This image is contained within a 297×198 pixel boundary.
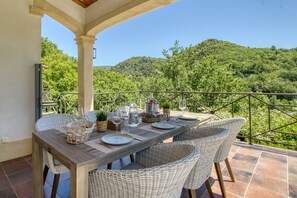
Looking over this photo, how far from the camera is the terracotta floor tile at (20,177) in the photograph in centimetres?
205

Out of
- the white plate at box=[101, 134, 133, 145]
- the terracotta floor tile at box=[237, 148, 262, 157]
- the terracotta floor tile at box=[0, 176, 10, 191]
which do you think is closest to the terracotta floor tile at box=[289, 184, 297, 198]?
the terracotta floor tile at box=[237, 148, 262, 157]

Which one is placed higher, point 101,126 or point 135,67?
point 135,67

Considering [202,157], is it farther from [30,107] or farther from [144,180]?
[30,107]

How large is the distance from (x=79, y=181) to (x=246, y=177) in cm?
201

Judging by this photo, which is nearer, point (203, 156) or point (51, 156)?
point (203, 156)

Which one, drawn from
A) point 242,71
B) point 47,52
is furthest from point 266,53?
point 47,52

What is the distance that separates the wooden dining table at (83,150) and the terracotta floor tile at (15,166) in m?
1.11

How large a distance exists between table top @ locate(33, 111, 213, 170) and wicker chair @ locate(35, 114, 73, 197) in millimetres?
237

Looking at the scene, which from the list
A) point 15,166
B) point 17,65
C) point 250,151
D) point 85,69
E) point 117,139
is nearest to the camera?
point 117,139

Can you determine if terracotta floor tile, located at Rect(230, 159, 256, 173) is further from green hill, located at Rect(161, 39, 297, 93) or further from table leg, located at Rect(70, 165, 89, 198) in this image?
green hill, located at Rect(161, 39, 297, 93)

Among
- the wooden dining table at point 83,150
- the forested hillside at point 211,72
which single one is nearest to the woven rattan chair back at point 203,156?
the wooden dining table at point 83,150

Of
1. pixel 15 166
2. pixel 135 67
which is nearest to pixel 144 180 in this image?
pixel 15 166

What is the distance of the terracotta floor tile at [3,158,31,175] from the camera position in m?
2.28

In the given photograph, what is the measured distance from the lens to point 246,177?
218 centimetres
